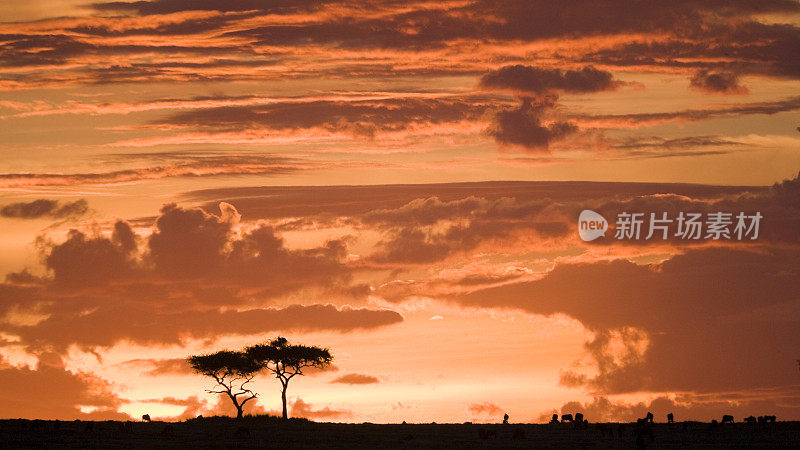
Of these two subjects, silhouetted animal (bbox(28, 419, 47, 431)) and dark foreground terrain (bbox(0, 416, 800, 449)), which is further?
silhouetted animal (bbox(28, 419, 47, 431))

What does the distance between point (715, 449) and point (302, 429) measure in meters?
40.7

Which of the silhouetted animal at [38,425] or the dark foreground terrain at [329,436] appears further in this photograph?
the silhouetted animal at [38,425]

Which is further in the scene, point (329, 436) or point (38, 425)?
point (38, 425)

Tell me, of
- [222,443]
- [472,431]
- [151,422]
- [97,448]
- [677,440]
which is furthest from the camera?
[151,422]

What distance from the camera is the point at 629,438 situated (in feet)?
337

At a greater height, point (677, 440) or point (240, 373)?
point (240, 373)

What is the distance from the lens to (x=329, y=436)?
10038 cm

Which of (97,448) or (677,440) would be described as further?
(677,440)

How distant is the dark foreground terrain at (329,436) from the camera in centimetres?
9056

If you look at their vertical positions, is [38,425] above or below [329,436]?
above

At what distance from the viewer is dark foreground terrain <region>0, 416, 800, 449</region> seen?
3565 inches

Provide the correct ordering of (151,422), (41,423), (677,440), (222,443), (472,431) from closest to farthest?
(222,443)
(677,440)
(41,423)
(472,431)
(151,422)

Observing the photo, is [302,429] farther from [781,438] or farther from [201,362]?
[781,438]

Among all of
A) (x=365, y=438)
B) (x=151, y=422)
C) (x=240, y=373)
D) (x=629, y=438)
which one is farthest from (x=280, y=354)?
(x=629, y=438)
